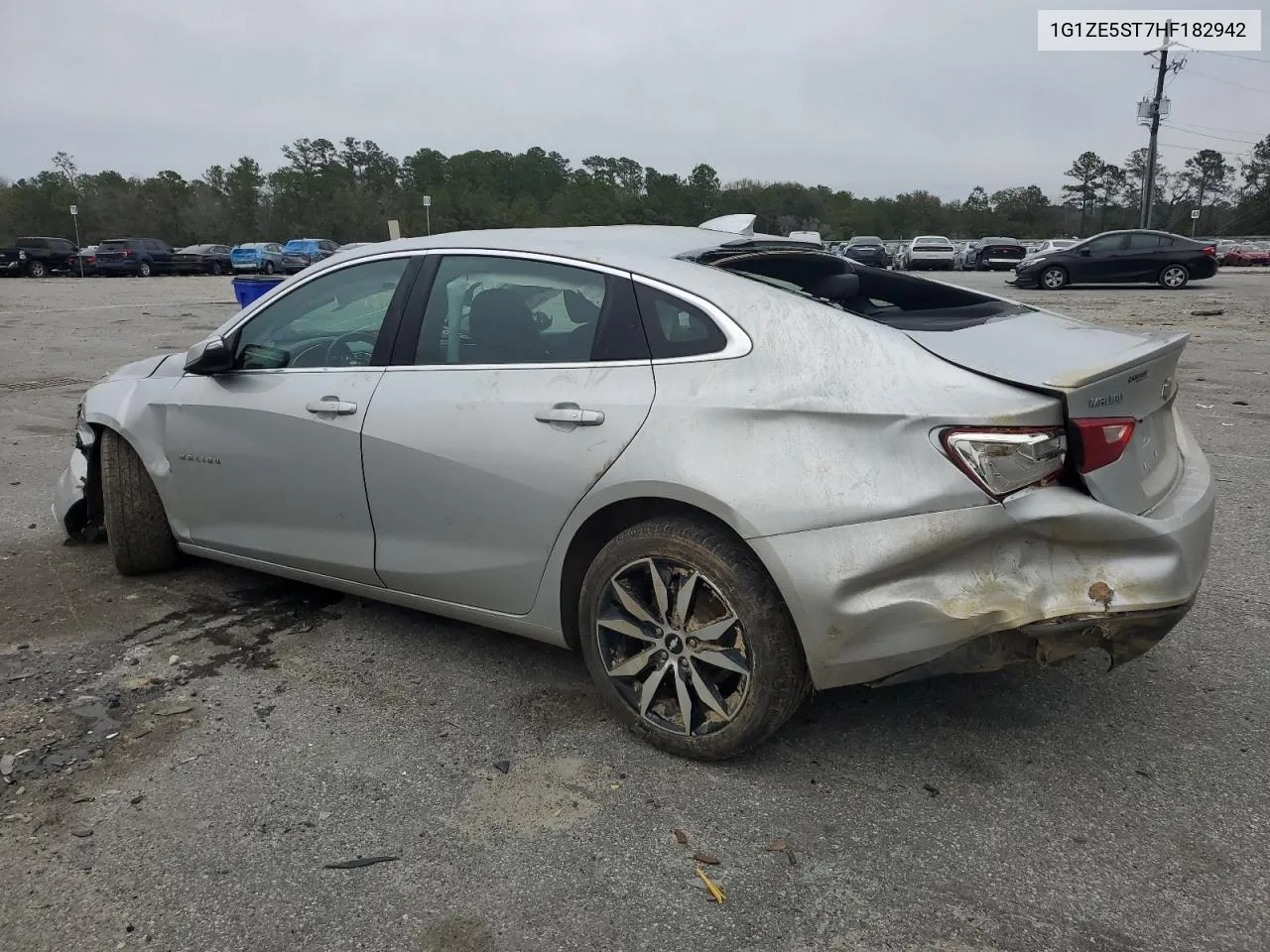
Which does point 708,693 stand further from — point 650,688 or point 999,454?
point 999,454

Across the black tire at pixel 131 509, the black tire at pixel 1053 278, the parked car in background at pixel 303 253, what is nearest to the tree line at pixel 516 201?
the parked car in background at pixel 303 253

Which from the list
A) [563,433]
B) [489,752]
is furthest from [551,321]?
[489,752]

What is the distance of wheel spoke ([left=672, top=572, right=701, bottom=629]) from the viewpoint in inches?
109

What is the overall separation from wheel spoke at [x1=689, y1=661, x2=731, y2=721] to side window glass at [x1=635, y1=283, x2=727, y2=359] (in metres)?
0.95

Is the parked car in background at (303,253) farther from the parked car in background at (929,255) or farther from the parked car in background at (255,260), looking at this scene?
the parked car in background at (929,255)

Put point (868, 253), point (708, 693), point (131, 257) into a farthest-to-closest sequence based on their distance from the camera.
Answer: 1. point (131, 257)
2. point (868, 253)
3. point (708, 693)

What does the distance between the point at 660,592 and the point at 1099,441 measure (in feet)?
4.23

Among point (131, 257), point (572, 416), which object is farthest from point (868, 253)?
point (572, 416)

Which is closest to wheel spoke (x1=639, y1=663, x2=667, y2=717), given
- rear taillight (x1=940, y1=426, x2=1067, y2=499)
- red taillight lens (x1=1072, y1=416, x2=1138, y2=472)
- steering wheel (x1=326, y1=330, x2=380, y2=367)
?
rear taillight (x1=940, y1=426, x2=1067, y2=499)

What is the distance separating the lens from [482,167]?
97.4 meters

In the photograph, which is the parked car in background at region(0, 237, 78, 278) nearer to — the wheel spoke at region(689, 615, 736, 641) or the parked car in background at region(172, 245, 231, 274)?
the parked car in background at region(172, 245, 231, 274)

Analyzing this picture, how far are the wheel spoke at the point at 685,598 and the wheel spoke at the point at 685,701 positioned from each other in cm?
16

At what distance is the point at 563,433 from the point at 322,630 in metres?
1.63

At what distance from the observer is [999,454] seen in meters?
2.43
